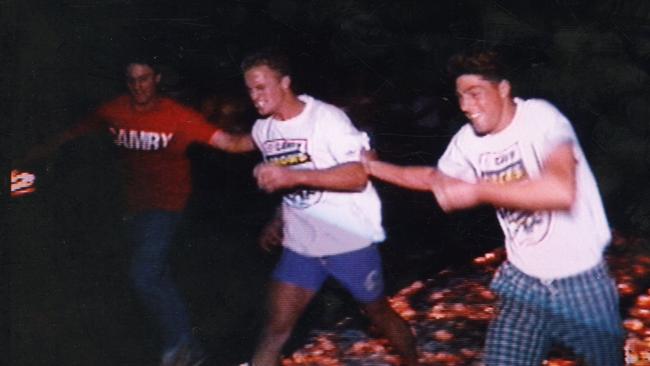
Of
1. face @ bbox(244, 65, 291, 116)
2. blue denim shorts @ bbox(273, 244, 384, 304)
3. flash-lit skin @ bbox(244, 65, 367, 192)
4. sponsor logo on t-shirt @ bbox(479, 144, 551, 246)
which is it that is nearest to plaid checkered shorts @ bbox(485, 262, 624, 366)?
sponsor logo on t-shirt @ bbox(479, 144, 551, 246)

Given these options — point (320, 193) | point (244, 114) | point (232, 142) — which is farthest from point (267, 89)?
point (320, 193)

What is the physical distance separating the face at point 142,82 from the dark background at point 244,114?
0.18 feet

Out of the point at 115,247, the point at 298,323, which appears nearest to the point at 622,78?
the point at 298,323

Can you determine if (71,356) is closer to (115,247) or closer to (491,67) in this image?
(115,247)

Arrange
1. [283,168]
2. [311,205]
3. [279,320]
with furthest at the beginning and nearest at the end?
[279,320], [311,205], [283,168]

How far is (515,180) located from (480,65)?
16.5 inches

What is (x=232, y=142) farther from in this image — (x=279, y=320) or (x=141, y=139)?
(x=279, y=320)

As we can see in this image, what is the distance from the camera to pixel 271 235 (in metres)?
2.81

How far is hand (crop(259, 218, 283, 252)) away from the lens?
2.79m

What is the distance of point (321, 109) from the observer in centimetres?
259

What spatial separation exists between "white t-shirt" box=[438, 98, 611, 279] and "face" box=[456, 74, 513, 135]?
0.08 feet

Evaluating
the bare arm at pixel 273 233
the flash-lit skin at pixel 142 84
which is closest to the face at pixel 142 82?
the flash-lit skin at pixel 142 84

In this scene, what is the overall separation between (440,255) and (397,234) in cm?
23

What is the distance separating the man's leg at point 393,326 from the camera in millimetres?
2703
